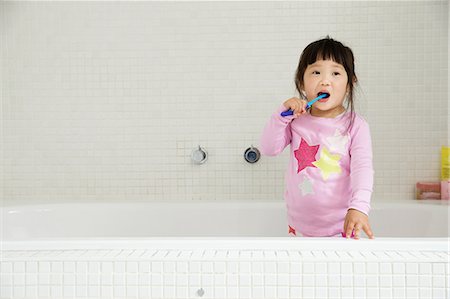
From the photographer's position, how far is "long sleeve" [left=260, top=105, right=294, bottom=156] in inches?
58.8

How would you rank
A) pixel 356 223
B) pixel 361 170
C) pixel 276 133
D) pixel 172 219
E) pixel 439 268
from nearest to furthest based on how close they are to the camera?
pixel 439 268, pixel 356 223, pixel 361 170, pixel 276 133, pixel 172 219

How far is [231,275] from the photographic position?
42.6 inches

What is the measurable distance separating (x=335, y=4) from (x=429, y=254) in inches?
50.8

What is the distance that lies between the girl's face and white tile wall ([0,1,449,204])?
0.61 meters

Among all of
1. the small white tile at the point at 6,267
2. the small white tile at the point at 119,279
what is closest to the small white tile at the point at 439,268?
the small white tile at the point at 119,279

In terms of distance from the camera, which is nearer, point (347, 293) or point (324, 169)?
point (347, 293)

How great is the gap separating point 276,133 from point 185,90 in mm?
718

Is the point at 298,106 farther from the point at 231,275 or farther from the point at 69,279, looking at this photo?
the point at 69,279

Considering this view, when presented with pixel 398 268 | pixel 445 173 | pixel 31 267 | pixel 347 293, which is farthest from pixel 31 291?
pixel 445 173

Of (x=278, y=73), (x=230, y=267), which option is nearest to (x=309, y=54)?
(x=278, y=73)

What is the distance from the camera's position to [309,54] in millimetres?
1530

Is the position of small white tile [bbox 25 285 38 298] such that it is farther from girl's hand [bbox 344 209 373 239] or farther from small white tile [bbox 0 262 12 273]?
girl's hand [bbox 344 209 373 239]

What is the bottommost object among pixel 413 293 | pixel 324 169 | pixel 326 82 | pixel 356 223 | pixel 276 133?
pixel 413 293

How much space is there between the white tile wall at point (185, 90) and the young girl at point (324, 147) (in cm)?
60
